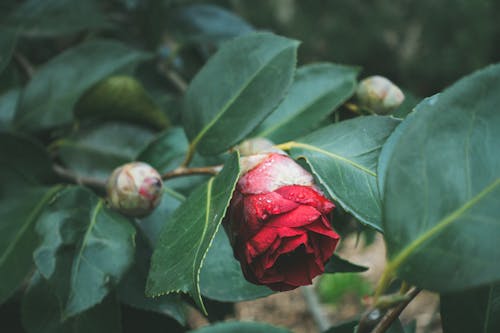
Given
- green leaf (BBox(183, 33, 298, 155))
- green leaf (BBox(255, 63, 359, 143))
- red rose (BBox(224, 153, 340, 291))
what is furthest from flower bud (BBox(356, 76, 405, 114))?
red rose (BBox(224, 153, 340, 291))

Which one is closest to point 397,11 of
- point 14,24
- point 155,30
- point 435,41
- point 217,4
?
point 435,41

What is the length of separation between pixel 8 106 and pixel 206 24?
51 centimetres

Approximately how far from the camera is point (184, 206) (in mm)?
725

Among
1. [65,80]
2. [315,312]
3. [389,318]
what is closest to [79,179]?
[65,80]

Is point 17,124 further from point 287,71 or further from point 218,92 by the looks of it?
point 287,71

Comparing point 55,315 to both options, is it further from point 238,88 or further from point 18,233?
point 238,88

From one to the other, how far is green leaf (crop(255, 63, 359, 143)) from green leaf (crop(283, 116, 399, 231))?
18cm

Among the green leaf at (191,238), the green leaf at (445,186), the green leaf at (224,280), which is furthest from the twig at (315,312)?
the green leaf at (445,186)

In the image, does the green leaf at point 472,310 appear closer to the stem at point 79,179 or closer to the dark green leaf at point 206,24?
the stem at point 79,179

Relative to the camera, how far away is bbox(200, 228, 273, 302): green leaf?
2.47ft

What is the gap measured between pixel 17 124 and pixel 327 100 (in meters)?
0.58

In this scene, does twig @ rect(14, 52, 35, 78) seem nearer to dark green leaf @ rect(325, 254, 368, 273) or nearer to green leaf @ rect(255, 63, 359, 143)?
green leaf @ rect(255, 63, 359, 143)

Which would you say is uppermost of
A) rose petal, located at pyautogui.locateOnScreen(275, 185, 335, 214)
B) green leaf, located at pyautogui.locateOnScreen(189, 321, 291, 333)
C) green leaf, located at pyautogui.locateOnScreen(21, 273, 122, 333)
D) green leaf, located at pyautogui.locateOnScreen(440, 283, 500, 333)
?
rose petal, located at pyautogui.locateOnScreen(275, 185, 335, 214)

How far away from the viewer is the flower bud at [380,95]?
2.89ft
